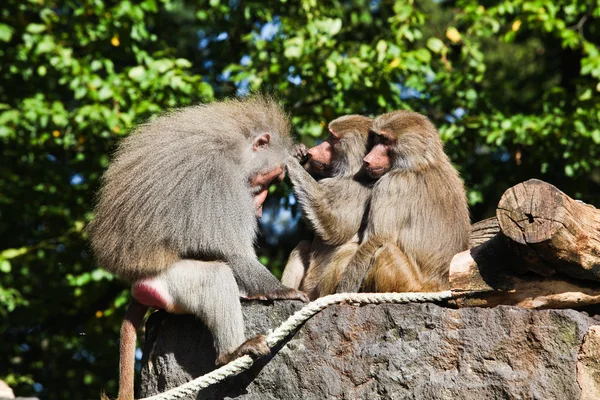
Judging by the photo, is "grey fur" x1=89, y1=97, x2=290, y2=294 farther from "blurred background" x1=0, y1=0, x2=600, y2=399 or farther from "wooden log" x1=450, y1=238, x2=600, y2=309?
"blurred background" x1=0, y1=0, x2=600, y2=399

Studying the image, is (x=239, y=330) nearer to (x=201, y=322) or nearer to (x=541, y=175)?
(x=201, y=322)

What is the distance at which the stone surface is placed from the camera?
4887 mm

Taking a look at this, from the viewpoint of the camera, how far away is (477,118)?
→ 9609 mm

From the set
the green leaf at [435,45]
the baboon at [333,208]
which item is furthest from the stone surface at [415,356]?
→ the green leaf at [435,45]

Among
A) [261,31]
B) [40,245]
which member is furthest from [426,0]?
[40,245]

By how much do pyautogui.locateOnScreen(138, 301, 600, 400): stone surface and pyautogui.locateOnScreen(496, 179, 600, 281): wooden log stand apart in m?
0.30

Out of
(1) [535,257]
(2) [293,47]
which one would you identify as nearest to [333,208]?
(1) [535,257]

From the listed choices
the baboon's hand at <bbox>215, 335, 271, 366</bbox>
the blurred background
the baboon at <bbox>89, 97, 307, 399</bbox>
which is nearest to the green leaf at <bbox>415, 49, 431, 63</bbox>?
the blurred background

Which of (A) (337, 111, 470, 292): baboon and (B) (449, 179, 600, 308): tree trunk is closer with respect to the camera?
(B) (449, 179, 600, 308): tree trunk

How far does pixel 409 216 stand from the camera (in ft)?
19.5

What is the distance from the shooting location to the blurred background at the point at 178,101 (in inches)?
366

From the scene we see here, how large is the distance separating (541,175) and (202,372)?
5.93 meters

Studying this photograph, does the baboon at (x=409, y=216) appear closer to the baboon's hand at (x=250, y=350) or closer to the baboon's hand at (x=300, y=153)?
the baboon's hand at (x=300, y=153)

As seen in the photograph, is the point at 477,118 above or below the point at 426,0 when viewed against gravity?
below
